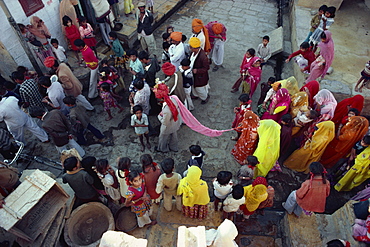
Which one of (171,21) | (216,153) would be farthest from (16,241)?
(171,21)

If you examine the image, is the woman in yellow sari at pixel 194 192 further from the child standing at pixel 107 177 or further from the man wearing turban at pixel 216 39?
the man wearing turban at pixel 216 39

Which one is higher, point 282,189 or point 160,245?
point 160,245

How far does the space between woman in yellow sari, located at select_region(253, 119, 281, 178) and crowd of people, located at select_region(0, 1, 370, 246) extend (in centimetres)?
2

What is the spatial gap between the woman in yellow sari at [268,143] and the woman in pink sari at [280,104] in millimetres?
661

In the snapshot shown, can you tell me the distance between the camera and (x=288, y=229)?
4.03 meters

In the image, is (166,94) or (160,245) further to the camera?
(166,94)

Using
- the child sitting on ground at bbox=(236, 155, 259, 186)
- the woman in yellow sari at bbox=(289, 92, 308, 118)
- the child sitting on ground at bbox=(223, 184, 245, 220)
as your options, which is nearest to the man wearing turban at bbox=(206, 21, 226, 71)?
the woman in yellow sari at bbox=(289, 92, 308, 118)

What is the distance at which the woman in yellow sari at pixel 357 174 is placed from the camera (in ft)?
14.3

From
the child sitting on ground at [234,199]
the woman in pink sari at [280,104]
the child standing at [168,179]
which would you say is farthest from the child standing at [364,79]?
the child standing at [168,179]

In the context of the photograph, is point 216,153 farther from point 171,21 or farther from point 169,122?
point 171,21

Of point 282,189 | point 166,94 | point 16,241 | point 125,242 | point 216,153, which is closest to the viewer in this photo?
point 125,242

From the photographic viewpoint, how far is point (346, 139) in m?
4.64

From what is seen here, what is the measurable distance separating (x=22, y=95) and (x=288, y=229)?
574cm

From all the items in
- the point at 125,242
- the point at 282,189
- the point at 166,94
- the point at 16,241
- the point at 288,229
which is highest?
the point at 125,242
